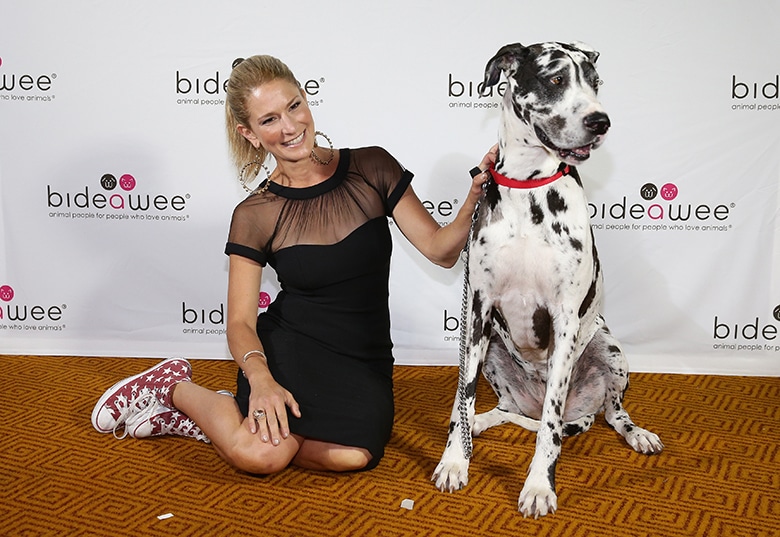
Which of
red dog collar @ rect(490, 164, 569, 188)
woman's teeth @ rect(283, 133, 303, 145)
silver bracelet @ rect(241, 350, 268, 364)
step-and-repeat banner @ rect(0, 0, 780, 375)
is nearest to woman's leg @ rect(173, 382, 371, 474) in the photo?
silver bracelet @ rect(241, 350, 268, 364)

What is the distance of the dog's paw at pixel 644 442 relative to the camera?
10.3 ft

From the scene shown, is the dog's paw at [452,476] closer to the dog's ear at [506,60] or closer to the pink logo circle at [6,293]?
the dog's ear at [506,60]

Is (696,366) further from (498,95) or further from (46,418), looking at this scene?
(46,418)

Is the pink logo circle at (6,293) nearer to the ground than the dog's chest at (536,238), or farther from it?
nearer to the ground

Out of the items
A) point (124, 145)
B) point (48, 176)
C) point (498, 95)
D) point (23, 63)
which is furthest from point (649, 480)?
point (23, 63)

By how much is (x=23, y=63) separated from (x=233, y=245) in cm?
196

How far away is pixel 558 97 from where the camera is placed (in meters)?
2.50

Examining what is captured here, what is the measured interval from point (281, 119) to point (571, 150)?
1.00 metres

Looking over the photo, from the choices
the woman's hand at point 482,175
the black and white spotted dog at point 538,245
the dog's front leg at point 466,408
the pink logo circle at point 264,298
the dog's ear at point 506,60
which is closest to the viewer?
the black and white spotted dog at point 538,245

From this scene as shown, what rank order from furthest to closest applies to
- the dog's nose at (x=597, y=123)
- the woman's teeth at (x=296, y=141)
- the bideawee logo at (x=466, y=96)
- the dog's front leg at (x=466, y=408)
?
the bideawee logo at (x=466, y=96) < the woman's teeth at (x=296, y=141) < the dog's front leg at (x=466, y=408) < the dog's nose at (x=597, y=123)

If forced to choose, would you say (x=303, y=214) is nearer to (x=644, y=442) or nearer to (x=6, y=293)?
(x=644, y=442)

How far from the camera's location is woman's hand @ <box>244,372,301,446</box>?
8.93 ft

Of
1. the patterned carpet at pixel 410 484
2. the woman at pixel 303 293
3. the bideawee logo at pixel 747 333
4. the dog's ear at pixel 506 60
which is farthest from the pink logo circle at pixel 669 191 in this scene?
the dog's ear at pixel 506 60

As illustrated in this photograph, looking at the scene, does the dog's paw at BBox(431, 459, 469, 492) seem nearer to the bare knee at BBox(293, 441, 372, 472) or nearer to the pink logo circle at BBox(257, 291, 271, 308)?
the bare knee at BBox(293, 441, 372, 472)
